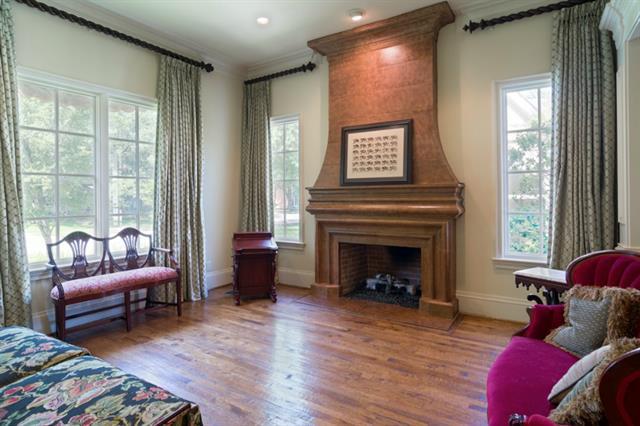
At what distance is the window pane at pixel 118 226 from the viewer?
3.94 m

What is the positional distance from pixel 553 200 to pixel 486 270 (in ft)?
3.06

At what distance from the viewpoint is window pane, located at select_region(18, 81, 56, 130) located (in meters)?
3.29

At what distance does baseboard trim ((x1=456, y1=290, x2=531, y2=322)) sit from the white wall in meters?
3.25

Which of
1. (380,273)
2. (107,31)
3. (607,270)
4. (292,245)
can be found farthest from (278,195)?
(607,270)

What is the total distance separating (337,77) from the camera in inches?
175

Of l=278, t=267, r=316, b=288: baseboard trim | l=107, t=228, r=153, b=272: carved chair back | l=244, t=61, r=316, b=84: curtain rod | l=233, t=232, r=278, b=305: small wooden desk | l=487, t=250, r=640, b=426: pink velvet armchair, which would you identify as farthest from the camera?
l=278, t=267, r=316, b=288: baseboard trim

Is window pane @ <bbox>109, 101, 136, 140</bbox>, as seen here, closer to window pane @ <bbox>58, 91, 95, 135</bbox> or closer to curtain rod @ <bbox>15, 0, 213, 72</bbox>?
window pane @ <bbox>58, 91, 95, 135</bbox>

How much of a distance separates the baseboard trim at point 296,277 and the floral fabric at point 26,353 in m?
3.22

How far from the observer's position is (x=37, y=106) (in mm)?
3387

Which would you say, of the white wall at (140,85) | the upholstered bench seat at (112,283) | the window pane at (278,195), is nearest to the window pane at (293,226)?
the window pane at (278,195)

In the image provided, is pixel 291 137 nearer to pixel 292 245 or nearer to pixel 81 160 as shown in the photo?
pixel 292 245

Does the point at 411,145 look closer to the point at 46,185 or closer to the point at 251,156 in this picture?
the point at 251,156

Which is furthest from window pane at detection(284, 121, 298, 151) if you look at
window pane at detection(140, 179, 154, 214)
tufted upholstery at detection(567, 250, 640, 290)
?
tufted upholstery at detection(567, 250, 640, 290)

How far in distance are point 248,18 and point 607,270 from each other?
3939 millimetres
